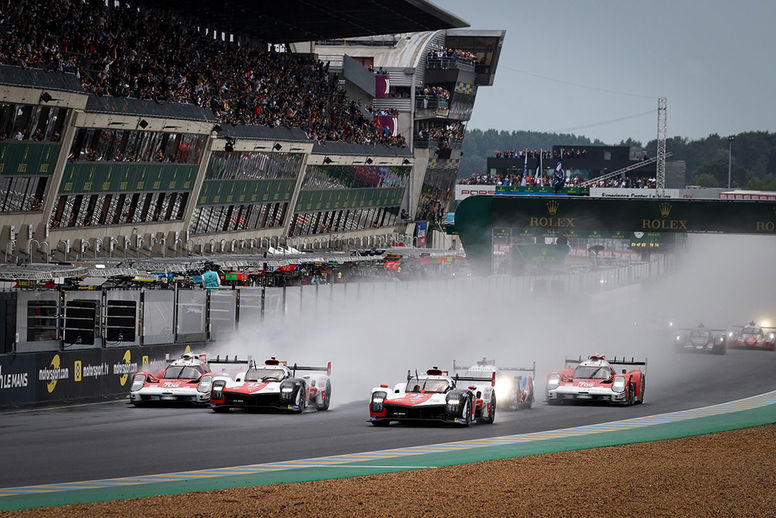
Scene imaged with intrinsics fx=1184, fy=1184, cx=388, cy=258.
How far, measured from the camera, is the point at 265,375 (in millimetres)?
27594

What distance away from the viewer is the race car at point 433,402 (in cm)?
2508

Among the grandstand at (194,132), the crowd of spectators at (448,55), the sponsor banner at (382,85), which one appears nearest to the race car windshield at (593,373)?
the grandstand at (194,132)

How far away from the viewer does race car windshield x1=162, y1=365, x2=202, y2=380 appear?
28.4 metres

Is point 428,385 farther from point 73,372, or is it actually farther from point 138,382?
point 73,372

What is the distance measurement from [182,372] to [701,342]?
31.5 m

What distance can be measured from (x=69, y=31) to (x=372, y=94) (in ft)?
171

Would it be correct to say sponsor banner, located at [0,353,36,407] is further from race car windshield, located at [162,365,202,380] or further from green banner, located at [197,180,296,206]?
green banner, located at [197,180,296,206]

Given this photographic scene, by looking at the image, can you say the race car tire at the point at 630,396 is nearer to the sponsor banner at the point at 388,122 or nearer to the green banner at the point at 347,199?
the green banner at the point at 347,199

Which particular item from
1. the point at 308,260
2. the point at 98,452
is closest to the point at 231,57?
the point at 308,260

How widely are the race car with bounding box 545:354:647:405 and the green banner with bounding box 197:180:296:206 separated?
3265cm

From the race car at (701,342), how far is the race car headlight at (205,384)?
1217 inches

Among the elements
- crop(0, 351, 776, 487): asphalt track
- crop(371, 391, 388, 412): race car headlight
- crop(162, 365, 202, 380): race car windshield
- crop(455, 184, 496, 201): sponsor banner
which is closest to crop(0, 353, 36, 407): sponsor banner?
crop(0, 351, 776, 487): asphalt track

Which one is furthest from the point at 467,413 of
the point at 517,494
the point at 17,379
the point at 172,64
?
the point at 172,64

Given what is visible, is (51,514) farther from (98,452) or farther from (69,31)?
(69,31)
